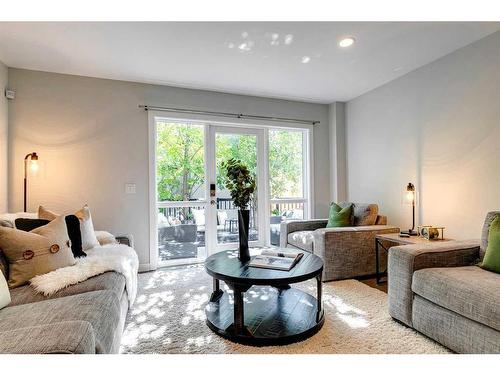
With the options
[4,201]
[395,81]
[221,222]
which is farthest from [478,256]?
[4,201]

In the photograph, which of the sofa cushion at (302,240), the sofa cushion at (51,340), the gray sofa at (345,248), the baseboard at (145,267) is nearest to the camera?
the sofa cushion at (51,340)

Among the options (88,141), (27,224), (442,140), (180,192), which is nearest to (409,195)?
(442,140)

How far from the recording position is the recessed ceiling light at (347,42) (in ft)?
8.32

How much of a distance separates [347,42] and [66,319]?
9.65 feet

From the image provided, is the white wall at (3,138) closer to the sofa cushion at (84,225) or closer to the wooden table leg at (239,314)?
the sofa cushion at (84,225)

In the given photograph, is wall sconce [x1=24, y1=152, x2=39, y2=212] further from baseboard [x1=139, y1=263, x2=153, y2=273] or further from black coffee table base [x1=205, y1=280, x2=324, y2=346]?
black coffee table base [x1=205, y1=280, x2=324, y2=346]

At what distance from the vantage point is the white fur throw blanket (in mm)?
1612

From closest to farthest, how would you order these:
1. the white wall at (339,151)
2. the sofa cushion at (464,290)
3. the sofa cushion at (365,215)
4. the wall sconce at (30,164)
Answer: the sofa cushion at (464,290) < the wall sconce at (30,164) < the sofa cushion at (365,215) < the white wall at (339,151)

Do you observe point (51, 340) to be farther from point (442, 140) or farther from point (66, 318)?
point (442, 140)

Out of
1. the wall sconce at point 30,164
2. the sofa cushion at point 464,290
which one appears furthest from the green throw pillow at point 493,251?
the wall sconce at point 30,164

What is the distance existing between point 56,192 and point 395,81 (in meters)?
4.32

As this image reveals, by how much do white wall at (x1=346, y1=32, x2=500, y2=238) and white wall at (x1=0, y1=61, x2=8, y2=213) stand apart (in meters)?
4.43

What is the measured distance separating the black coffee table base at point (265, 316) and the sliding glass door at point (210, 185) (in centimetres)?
145
